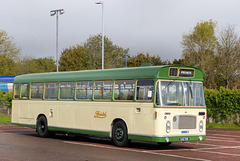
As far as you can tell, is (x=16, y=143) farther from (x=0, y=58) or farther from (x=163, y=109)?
(x=0, y=58)

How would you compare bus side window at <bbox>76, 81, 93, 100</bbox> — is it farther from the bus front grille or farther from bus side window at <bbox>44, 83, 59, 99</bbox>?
the bus front grille

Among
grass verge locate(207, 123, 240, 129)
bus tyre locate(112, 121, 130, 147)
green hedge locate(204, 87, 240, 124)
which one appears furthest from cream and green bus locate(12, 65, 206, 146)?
green hedge locate(204, 87, 240, 124)

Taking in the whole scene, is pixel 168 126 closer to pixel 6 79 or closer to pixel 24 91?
pixel 24 91

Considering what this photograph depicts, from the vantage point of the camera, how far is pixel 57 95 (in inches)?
819

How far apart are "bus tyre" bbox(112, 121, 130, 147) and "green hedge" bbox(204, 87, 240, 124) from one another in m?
14.0

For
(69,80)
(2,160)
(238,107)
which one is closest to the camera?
(2,160)

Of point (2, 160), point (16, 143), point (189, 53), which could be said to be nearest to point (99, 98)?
point (16, 143)

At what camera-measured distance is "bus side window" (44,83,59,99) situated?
2092cm

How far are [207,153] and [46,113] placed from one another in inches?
352

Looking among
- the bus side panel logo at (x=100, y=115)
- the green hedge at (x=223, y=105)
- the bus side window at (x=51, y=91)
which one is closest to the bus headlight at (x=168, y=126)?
the bus side panel logo at (x=100, y=115)

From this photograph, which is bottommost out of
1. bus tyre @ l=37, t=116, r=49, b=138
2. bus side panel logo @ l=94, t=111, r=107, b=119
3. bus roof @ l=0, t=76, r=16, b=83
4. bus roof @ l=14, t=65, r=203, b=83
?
bus tyre @ l=37, t=116, r=49, b=138

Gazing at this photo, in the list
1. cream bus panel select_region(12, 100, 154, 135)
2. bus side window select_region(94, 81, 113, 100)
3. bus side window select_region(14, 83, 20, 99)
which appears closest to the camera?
cream bus panel select_region(12, 100, 154, 135)

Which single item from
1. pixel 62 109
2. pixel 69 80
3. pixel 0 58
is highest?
pixel 0 58

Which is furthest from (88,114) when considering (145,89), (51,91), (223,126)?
(223,126)
